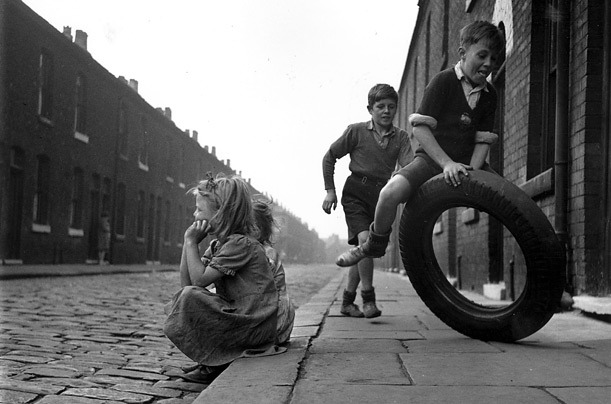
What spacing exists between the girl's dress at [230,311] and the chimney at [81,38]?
21.6 meters

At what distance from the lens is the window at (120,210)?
83.6ft

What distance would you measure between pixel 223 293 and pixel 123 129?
23690 millimetres

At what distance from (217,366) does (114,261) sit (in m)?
22.4

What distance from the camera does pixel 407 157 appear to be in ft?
16.5

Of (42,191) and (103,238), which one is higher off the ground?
(42,191)

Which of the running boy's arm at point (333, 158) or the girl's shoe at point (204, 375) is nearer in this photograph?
the girl's shoe at point (204, 375)

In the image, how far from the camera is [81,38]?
23219 millimetres

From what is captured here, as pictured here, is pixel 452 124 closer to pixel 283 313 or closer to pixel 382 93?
pixel 382 93

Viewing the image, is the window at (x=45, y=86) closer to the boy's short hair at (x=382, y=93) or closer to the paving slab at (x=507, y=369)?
→ the boy's short hair at (x=382, y=93)

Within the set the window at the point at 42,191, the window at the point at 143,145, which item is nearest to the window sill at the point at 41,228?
the window at the point at 42,191

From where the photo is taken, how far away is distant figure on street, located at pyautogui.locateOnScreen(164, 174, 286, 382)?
319 cm

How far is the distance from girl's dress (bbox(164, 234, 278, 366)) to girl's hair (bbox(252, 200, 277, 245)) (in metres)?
0.54

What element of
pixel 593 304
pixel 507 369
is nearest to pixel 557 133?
pixel 593 304

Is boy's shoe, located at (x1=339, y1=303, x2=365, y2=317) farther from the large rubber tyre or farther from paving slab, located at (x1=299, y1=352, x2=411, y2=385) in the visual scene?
paving slab, located at (x1=299, y1=352, x2=411, y2=385)
